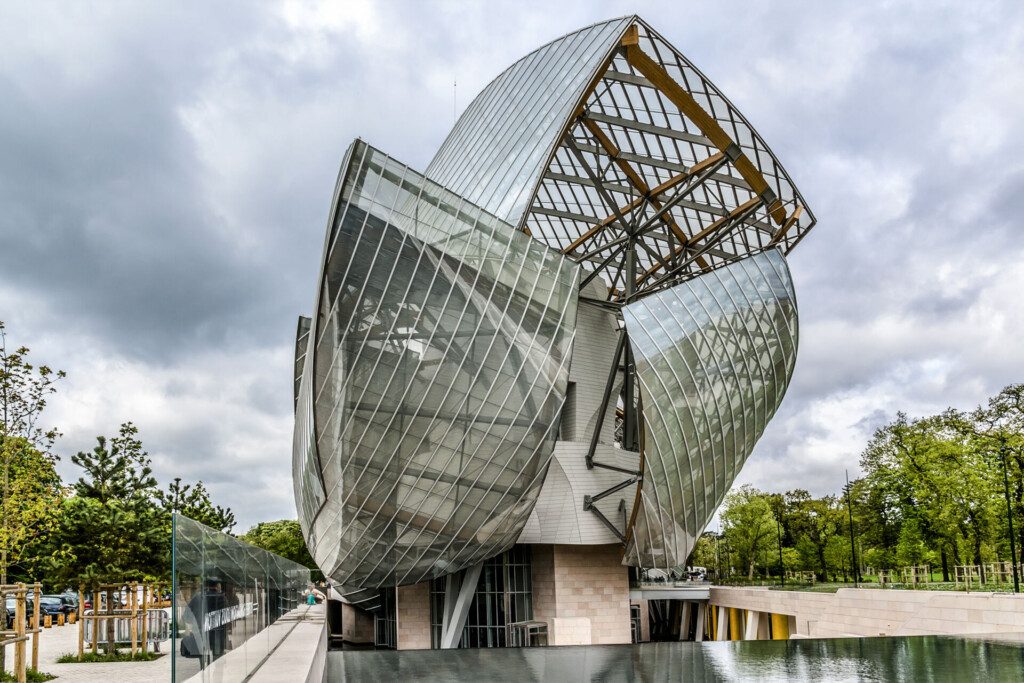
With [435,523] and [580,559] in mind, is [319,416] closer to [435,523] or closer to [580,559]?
[435,523]

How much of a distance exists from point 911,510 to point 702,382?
40.8 m

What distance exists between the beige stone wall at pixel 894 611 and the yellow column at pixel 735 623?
650 cm

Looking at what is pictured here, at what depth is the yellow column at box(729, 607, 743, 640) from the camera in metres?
49.2

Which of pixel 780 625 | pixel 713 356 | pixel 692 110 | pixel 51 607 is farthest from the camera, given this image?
pixel 51 607

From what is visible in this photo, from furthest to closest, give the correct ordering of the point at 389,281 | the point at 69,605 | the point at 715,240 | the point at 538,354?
the point at 69,605
the point at 715,240
the point at 538,354
the point at 389,281

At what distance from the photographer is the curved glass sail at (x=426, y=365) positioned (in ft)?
72.8

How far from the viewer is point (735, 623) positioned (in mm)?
49688

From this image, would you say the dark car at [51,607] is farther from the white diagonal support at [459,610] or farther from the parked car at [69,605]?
the white diagonal support at [459,610]

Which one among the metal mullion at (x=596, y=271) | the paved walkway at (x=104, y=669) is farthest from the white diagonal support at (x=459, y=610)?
the metal mullion at (x=596, y=271)

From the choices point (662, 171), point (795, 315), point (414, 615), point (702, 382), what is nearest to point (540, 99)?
point (662, 171)

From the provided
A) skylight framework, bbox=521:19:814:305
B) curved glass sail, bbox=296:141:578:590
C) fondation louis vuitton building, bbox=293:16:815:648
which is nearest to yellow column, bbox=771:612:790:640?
fondation louis vuitton building, bbox=293:16:815:648

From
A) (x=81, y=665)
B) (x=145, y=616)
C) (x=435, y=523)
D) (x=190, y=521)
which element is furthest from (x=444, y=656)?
(x=145, y=616)

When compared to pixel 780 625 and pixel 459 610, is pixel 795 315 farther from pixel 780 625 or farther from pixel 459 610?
pixel 459 610

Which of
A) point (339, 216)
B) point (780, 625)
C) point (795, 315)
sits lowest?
point (780, 625)
